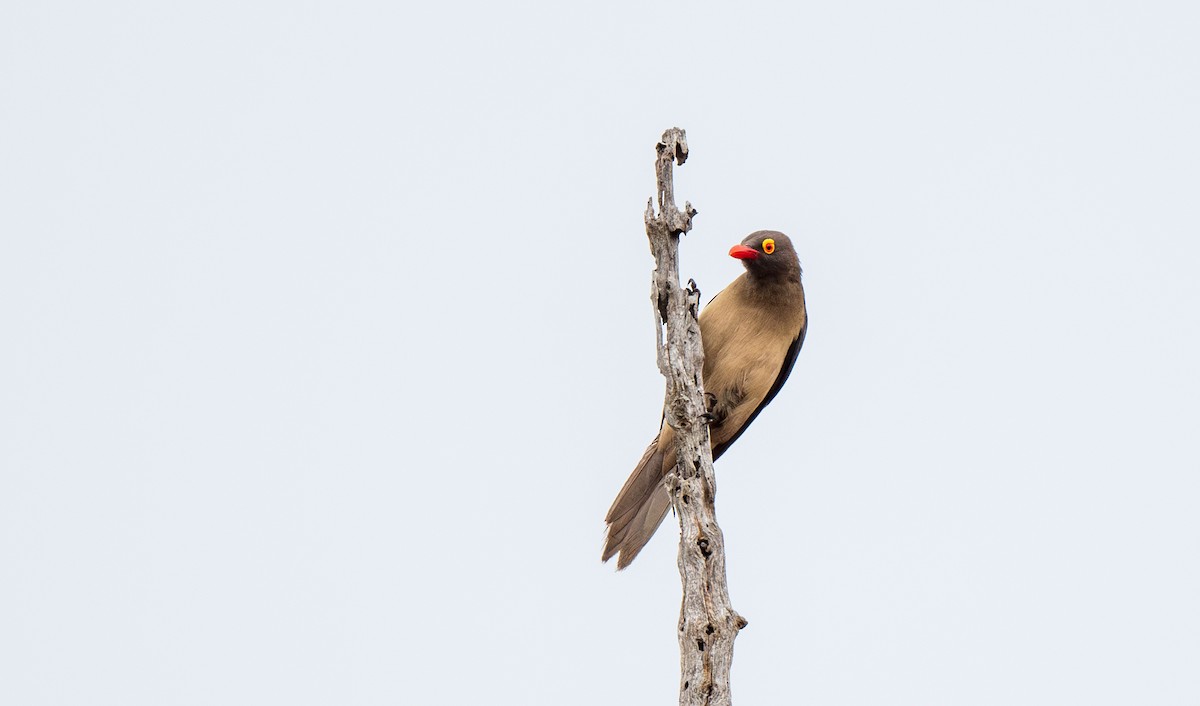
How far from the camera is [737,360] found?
8.48 m

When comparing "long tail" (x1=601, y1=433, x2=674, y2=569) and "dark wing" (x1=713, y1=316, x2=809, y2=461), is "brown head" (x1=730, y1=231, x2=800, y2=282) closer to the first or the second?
"dark wing" (x1=713, y1=316, x2=809, y2=461)

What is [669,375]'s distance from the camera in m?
7.35

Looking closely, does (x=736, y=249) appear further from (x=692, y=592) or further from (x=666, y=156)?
(x=692, y=592)

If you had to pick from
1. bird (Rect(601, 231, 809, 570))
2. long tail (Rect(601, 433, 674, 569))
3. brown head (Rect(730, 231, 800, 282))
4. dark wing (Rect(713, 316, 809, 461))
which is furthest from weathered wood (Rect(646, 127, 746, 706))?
dark wing (Rect(713, 316, 809, 461))

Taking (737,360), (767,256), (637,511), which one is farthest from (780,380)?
(637,511)

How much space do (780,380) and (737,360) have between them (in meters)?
0.66

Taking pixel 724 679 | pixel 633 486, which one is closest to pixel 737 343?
pixel 633 486

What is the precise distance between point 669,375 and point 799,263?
208 cm

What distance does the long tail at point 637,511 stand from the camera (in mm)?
8422

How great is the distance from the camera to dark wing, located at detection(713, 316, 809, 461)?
8.88 metres

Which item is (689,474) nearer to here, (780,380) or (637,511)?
(637,511)

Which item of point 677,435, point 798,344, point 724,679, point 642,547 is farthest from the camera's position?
point 798,344

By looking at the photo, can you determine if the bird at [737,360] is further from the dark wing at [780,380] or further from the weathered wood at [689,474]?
the weathered wood at [689,474]

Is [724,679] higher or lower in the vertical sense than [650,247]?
lower
